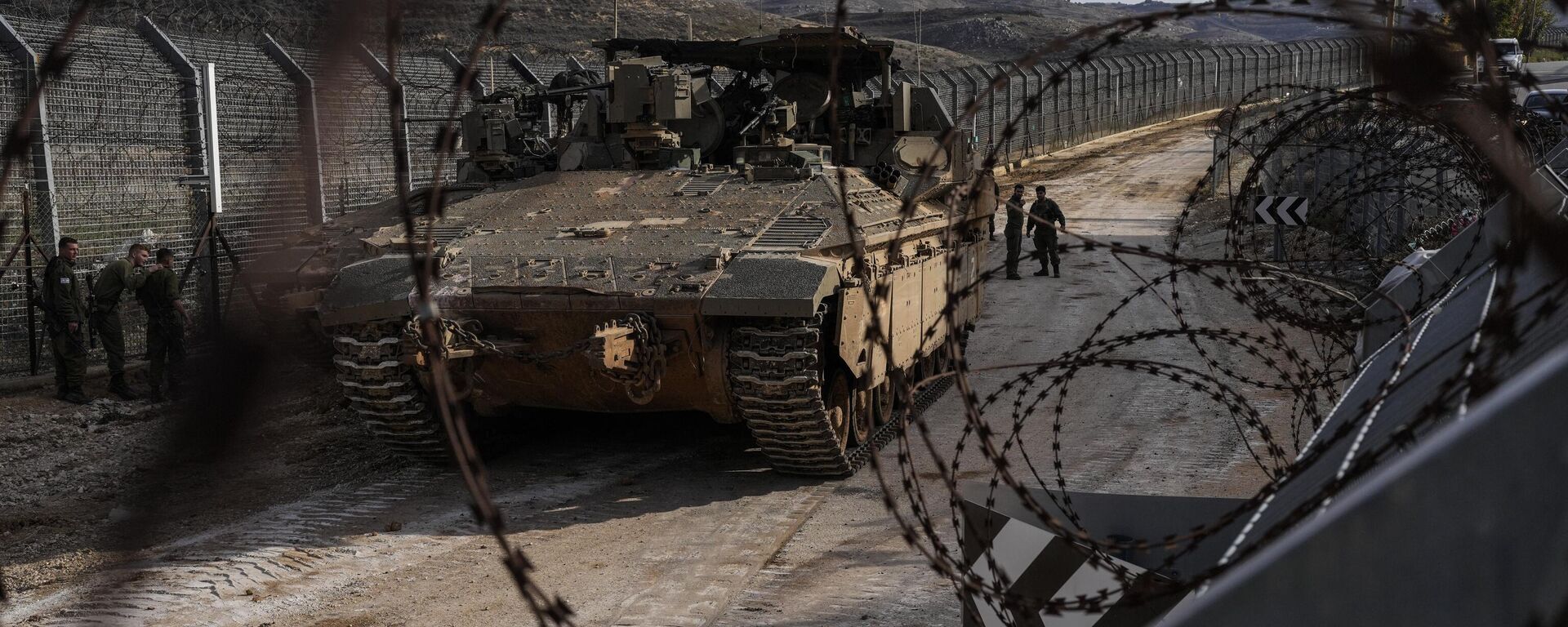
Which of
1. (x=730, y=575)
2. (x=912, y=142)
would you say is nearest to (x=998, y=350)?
(x=912, y=142)

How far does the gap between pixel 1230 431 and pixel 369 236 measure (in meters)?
6.05

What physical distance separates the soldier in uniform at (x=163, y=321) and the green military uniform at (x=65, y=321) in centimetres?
50

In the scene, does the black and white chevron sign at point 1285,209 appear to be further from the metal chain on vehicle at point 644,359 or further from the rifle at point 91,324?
the rifle at point 91,324

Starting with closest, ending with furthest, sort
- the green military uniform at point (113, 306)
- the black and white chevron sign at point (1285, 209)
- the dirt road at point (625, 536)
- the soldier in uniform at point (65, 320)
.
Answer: the dirt road at point (625, 536)
the soldier in uniform at point (65, 320)
the green military uniform at point (113, 306)
the black and white chevron sign at point (1285, 209)

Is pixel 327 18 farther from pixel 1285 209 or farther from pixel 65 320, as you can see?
pixel 1285 209

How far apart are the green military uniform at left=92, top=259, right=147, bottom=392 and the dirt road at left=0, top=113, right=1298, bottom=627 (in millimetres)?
3029

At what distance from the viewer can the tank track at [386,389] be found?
7906 millimetres

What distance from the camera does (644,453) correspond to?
9.34m

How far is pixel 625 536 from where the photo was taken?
729 centimetres

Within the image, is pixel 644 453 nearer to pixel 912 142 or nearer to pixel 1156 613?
pixel 912 142

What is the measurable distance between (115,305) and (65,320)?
19.1 inches

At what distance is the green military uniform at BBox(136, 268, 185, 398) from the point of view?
37.0 ft

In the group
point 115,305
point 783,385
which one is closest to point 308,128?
point 783,385

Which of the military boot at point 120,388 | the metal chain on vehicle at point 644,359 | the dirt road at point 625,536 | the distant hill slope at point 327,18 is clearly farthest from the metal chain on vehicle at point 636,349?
the military boot at point 120,388
